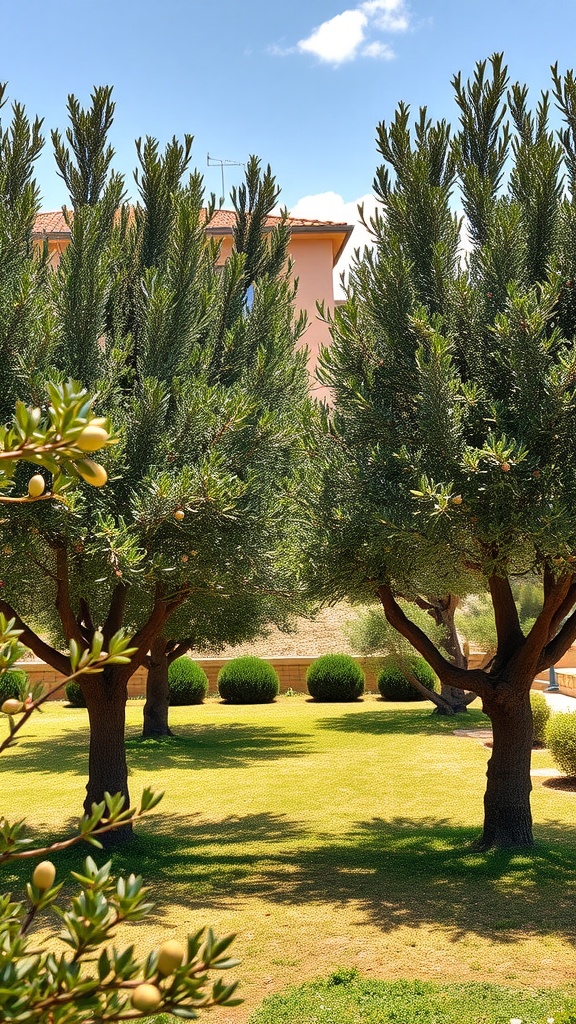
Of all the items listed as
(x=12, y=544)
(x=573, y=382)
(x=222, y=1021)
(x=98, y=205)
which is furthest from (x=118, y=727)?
(x=573, y=382)

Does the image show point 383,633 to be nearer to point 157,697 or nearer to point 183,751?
point 157,697

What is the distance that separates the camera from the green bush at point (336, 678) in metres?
26.1

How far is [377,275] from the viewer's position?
7.96 m

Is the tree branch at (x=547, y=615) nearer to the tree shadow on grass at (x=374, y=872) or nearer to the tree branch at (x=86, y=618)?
the tree shadow on grass at (x=374, y=872)

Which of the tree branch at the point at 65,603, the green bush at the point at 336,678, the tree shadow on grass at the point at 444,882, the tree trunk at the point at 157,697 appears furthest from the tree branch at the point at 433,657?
the green bush at the point at 336,678

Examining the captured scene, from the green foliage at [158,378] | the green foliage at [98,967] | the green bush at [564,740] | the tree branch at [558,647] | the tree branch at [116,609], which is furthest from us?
the green bush at [564,740]

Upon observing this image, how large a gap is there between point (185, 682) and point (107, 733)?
1647 cm

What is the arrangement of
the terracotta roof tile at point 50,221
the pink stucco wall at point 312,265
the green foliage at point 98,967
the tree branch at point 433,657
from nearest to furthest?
the green foliage at point 98,967
the tree branch at point 433,657
the terracotta roof tile at point 50,221
the pink stucco wall at point 312,265

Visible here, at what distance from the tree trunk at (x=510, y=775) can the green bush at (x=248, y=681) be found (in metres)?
17.3

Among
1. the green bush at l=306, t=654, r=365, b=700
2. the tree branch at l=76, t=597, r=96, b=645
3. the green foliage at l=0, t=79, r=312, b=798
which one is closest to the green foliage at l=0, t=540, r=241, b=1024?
the green foliage at l=0, t=79, r=312, b=798

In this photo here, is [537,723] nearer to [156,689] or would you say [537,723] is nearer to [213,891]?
[156,689]

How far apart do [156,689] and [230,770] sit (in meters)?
4.84

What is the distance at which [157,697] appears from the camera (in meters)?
20.0

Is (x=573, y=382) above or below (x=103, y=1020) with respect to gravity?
above
